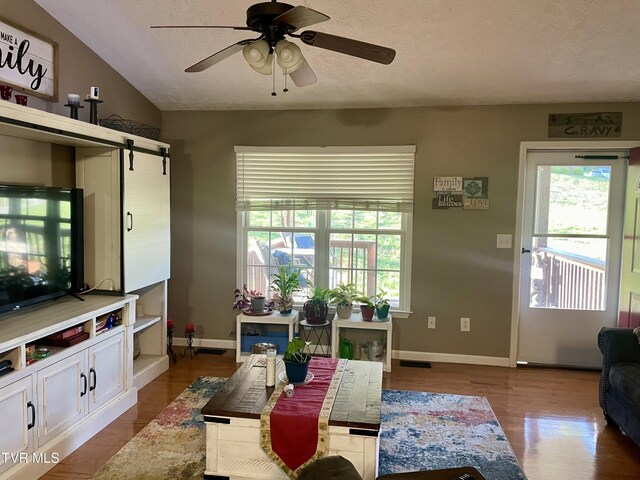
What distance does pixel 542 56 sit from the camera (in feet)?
11.2

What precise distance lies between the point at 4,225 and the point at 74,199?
586 millimetres

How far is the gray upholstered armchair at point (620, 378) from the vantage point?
284 centimetres

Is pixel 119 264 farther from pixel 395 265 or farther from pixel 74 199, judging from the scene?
pixel 395 265

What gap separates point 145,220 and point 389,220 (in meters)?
2.13

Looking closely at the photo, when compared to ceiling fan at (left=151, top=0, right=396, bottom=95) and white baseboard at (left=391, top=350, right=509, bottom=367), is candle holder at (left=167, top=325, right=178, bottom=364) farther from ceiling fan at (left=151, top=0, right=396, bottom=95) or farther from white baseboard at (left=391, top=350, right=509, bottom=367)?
ceiling fan at (left=151, top=0, right=396, bottom=95)

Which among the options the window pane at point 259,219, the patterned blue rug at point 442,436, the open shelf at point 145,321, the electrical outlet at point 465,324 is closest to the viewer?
the patterned blue rug at point 442,436

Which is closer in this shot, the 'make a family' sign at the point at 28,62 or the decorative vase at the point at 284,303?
the 'make a family' sign at the point at 28,62

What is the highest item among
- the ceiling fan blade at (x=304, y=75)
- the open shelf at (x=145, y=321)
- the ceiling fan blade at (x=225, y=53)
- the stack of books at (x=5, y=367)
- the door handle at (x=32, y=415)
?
the ceiling fan blade at (x=225, y=53)

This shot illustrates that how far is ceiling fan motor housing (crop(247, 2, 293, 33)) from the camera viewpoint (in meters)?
1.88

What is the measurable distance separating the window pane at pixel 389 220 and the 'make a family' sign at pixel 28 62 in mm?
2766

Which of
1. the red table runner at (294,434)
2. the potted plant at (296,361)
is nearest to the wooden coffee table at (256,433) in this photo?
the red table runner at (294,434)

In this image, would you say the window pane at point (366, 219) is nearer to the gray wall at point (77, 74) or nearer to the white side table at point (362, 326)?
the white side table at point (362, 326)

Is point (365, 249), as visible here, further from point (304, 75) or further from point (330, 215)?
point (304, 75)

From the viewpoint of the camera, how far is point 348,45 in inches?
80.2
